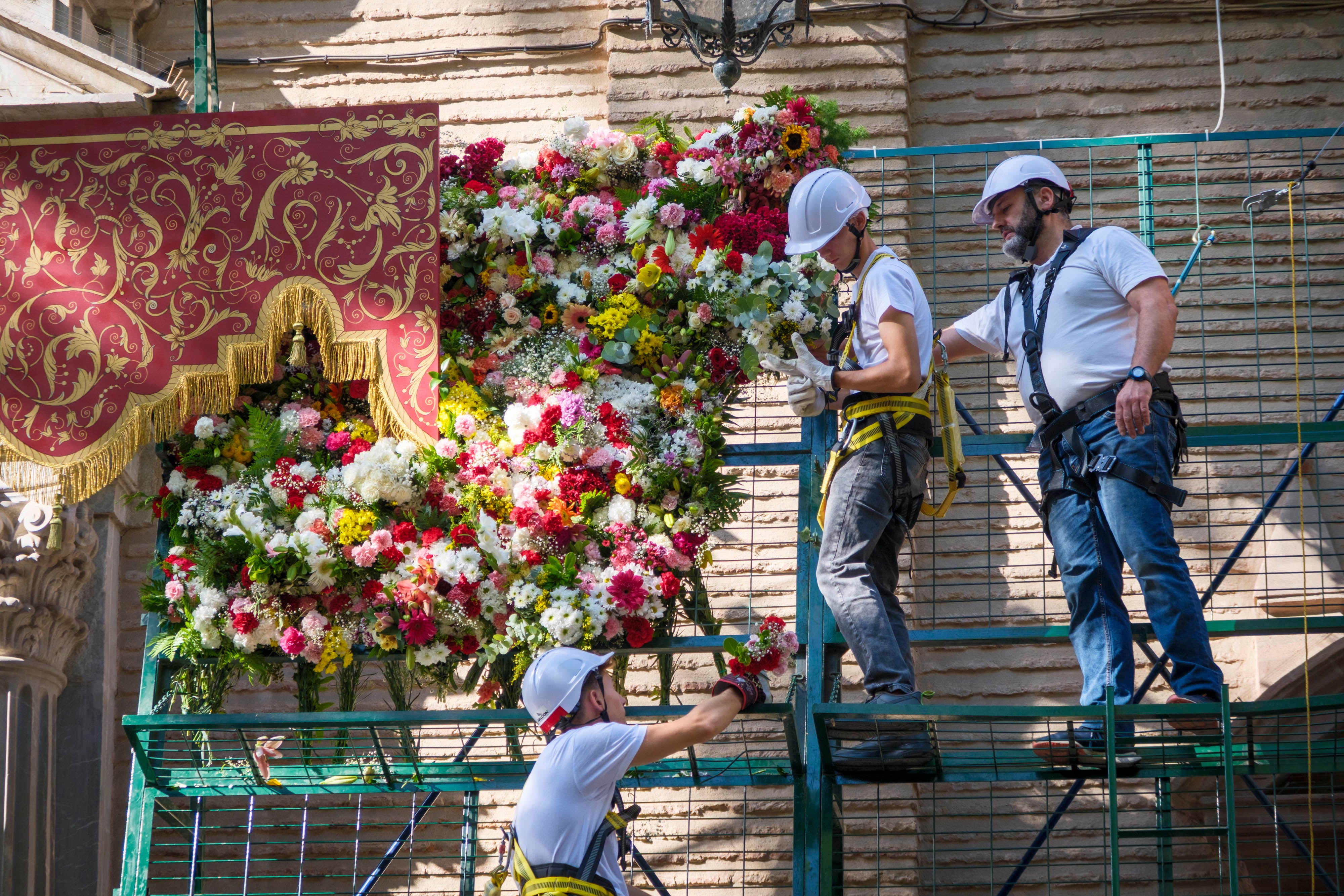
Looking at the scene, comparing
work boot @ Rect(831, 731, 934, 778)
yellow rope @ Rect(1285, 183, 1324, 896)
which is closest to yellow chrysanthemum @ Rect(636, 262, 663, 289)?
work boot @ Rect(831, 731, 934, 778)

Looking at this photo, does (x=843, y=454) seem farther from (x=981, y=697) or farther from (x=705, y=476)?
(x=981, y=697)

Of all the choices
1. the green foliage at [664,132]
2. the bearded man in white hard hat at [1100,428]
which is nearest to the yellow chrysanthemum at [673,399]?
the green foliage at [664,132]

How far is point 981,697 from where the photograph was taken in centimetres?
897

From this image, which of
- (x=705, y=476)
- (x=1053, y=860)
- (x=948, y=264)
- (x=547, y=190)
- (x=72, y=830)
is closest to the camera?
(x=705, y=476)

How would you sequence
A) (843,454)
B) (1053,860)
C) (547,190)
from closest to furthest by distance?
(843,454) < (547,190) < (1053,860)

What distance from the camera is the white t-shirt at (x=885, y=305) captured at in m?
6.50

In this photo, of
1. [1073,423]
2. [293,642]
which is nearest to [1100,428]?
[1073,423]

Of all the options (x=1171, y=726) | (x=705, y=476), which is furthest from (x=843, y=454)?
(x=1171, y=726)

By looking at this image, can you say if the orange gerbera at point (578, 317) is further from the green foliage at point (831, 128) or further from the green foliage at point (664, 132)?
the green foliage at point (831, 128)

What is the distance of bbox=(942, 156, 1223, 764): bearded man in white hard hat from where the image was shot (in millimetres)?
5969

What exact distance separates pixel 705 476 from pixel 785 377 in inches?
88.8

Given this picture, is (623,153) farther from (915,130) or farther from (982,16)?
(982,16)

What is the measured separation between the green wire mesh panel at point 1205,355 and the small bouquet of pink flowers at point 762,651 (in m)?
1.98

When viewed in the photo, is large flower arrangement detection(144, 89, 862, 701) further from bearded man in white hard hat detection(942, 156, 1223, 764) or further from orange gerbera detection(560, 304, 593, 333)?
bearded man in white hard hat detection(942, 156, 1223, 764)
